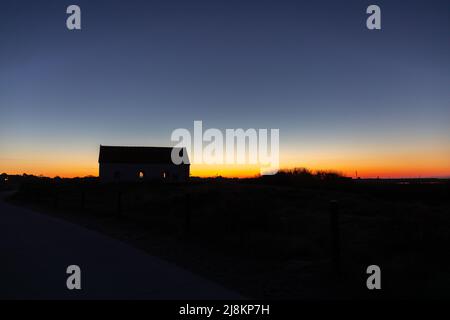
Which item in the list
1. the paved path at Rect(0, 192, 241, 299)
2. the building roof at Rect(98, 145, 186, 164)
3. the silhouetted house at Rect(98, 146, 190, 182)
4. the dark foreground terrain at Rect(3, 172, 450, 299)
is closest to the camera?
the paved path at Rect(0, 192, 241, 299)

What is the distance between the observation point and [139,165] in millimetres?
48219

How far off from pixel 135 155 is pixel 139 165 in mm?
2504

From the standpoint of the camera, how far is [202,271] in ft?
22.7

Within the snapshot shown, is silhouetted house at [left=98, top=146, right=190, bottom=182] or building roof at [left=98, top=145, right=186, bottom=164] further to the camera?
building roof at [left=98, top=145, right=186, bottom=164]

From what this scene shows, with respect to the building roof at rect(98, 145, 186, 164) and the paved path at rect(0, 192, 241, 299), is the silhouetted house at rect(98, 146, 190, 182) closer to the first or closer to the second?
the building roof at rect(98, 145, 186, 164)

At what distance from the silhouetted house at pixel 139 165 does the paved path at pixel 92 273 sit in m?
37.8

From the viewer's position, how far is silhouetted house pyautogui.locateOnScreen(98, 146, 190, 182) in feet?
155

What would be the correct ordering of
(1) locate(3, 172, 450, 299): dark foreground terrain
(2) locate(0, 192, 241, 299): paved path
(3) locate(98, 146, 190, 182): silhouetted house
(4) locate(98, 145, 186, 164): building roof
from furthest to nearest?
(4) locate(98, 145, 186, 164): building roof
(3) locate(98, 146, 190, 182): silhouetted house
(1) locate(3, 172, 450, 299): dark foreground terrain
(2) locate(0, 192, 241, 299): paved path

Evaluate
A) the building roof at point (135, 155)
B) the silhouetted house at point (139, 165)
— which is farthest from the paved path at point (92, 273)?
the building roof at point (135, 155)

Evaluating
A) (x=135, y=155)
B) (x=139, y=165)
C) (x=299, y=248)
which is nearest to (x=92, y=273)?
(x=299, y=248)

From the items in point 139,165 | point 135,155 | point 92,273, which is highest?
point 135,155

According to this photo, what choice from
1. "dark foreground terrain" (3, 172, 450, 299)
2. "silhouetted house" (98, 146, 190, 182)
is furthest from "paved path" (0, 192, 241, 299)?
"silhouetted house" (98, 146, 190, 182)

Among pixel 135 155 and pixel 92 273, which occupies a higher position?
pixel 135 155

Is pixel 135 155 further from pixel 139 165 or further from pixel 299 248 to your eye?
pixel 299 248
